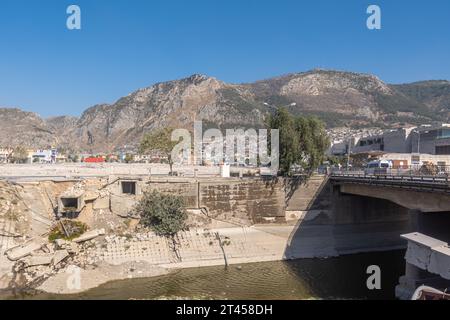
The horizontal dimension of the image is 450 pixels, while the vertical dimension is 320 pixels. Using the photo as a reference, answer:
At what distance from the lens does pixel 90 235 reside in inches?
1679

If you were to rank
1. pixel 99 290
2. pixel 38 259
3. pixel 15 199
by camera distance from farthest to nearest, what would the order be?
pixel 15 199, pixel 38 259, pixel 99 290

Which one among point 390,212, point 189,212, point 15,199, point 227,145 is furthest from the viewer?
point 227,145

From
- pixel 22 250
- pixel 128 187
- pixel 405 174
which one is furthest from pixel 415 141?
pixel 22 250

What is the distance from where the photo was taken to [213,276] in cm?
3944

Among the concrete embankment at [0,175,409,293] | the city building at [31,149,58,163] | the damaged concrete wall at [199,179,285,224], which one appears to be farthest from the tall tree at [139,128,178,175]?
the city building at [31,149,58,163]

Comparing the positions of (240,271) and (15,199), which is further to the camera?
(15,199)

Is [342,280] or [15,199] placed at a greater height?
[15,199]

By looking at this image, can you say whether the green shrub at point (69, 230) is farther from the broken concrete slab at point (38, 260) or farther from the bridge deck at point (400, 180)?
the bridge deck at point (400, 180)

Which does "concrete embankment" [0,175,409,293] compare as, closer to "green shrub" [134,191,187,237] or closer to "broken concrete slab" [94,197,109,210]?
"broken concrete slab" [94,197,109,210]

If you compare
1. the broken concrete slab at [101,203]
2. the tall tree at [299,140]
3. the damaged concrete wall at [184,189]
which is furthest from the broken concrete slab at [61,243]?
the tall tree at [299,140]

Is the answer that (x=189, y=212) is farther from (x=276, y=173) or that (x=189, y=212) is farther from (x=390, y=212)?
(x=390, y=212)

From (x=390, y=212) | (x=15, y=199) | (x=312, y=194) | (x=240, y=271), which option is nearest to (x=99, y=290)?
(x=240, y=271)
